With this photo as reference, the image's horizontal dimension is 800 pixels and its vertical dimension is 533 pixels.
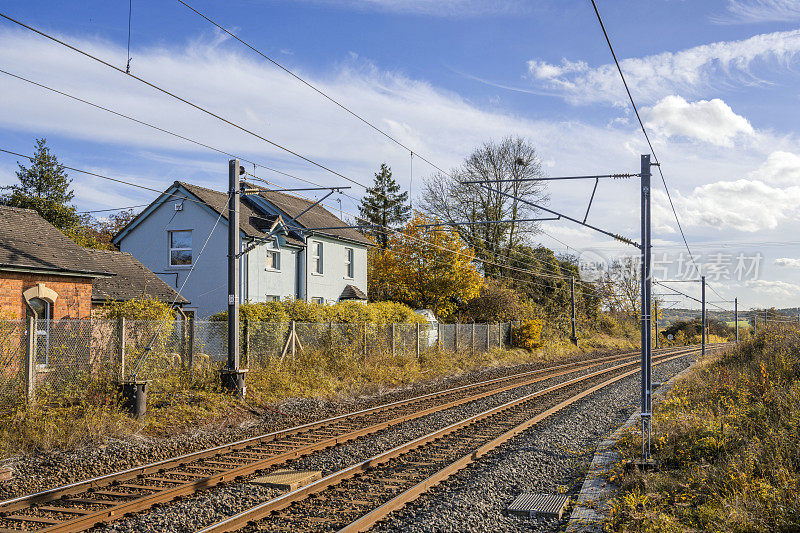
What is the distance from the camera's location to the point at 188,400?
1428 cm

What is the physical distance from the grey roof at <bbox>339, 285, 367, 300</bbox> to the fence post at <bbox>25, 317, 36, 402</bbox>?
2312cm

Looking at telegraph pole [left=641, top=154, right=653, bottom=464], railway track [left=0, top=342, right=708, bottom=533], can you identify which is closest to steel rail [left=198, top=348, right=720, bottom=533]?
railway track [left=0, top=342, right=708, bottom=533]

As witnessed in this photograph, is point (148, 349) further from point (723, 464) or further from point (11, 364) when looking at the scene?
point (723, 464)

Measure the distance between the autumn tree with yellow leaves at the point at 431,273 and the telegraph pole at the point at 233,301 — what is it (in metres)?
20.7

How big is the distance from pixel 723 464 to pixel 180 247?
25.7 meters

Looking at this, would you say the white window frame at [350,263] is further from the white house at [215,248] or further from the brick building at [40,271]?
the brick building at [40,271]

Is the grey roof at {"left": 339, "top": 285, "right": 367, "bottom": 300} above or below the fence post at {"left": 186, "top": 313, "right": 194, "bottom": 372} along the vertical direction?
above

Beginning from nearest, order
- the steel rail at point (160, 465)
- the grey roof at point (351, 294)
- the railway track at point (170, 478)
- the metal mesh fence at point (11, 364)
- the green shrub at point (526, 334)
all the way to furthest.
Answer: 1. the railway track at point (170, 478)
2. the steel rail at point (160, 465)
3. the metal mesh fence at point (11, 364)
4. the grey roof at point (351, 294)
5. the green shrub at point (526, 334)

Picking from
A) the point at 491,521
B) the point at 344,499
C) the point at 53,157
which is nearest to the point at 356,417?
the point at 344,499

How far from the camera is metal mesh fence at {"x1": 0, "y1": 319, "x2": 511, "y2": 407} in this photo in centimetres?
1179

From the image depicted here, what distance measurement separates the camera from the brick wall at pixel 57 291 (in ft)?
50.2

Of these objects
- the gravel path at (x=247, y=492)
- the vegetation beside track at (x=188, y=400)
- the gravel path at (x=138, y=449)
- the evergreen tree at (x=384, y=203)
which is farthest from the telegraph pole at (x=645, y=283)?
the evergreen tree at (x=384, y=203)

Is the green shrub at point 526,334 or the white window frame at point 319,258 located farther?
the green shrub at point 526,334

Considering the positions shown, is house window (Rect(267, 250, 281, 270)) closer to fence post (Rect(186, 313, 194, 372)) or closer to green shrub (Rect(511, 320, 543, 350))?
fence post (Rect(186, 313, 194, 372))
